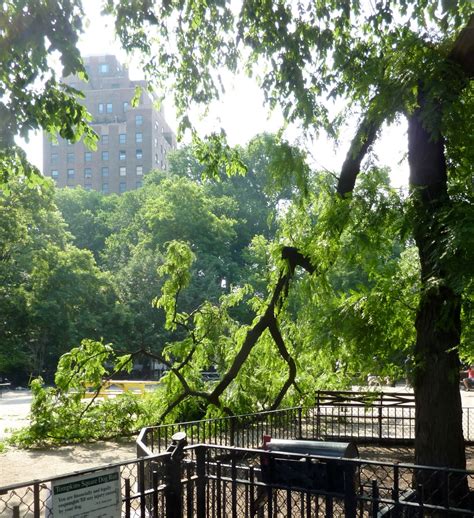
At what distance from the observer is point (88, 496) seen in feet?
14.6

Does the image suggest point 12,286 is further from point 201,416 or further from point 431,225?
point 431,225

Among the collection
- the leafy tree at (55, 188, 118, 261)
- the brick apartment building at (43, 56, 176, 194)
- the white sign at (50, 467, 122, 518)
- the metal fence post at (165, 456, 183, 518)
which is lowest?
the metal fence post at (165, 456, 183, 518)

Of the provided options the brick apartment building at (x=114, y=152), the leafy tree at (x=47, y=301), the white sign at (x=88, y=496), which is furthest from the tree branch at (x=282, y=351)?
the brick apartment building at (x=114, y=152)

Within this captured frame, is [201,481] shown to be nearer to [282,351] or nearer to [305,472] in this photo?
[305,472]

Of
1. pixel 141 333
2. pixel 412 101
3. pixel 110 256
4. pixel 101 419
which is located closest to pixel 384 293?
pixel 412 101

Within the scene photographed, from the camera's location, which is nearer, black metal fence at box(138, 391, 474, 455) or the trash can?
the trash can

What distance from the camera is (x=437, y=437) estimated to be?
8602 mm

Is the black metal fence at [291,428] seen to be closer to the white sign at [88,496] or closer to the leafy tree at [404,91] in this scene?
the leafy tree at [404,91]

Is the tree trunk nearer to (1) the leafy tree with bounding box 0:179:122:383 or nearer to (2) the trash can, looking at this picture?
(2) the trash can

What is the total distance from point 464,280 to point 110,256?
50087 millimetres

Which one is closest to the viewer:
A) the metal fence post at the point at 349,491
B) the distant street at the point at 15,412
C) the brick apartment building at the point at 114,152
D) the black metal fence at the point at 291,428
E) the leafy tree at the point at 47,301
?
the metal fence post at the point at 349,491

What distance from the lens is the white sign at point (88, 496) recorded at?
4.26 meters

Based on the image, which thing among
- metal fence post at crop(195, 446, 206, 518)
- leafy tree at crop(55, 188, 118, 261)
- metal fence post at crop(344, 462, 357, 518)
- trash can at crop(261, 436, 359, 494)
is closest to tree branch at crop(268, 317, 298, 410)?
trash can at crop(261, 436, 359, 494)

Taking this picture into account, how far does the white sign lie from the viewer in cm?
426
